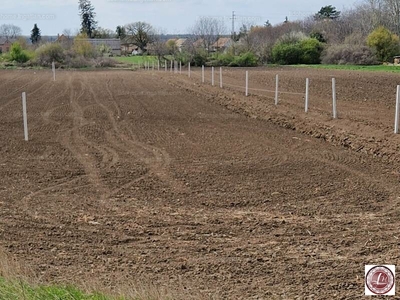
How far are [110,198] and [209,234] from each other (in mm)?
2753

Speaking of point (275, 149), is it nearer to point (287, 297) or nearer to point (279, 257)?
point (279, 257)

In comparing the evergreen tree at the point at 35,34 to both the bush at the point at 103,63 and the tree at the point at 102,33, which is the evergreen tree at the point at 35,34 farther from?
the bush at the point at 103,63

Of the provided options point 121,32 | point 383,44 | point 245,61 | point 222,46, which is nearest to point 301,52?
→ point 245,61

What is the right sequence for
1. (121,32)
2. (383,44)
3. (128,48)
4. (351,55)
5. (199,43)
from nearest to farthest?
1. (351,55)
2. (383,44)
3. (199,43)
4. (121,32)
5. (128,48)

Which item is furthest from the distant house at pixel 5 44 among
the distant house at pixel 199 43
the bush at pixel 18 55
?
the distant house at pixel 199 43

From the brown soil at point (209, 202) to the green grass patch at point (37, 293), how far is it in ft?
3.21

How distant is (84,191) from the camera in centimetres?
1149

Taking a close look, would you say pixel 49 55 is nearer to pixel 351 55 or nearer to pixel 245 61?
pixel 245 61

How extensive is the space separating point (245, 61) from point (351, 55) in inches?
564

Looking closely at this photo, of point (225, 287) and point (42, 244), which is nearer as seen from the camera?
point (225, 287)

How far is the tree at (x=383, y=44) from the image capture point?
8331cm

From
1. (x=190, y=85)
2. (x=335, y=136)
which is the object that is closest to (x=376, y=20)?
(x=190, y=85)

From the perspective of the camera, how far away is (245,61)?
8656cm

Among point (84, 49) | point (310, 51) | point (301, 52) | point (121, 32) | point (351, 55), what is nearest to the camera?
point (351, 55)
